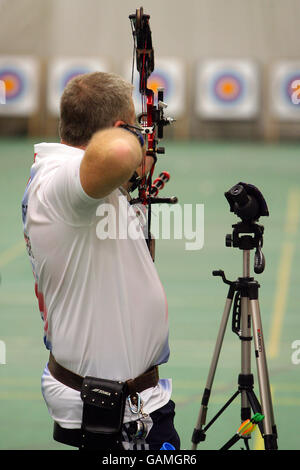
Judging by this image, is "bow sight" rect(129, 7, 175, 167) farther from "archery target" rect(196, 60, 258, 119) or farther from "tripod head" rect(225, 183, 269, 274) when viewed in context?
"archery target" rect(196, 60, 258, 119)

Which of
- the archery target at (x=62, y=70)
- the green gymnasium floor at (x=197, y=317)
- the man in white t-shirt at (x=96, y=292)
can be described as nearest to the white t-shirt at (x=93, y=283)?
the man in white t-shirt at (x=96, y=292)

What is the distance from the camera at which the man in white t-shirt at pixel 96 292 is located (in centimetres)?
186

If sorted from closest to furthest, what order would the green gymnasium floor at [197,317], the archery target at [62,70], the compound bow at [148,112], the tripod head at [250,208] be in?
the compound bow at [148,112] → the tripod head at [250,208] → the green gymnasium floor at [197,317] → the archery target at [62,70]

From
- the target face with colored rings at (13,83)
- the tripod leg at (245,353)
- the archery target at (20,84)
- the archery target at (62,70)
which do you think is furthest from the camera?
the target face with colored rings at (13,83)

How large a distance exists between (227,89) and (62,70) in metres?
2.87

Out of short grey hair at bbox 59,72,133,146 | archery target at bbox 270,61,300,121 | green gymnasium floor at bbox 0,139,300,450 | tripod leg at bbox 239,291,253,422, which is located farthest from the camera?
archery target at bbox 270,61,300,121

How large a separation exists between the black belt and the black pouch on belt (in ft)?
0.09

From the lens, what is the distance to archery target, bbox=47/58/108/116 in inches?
564

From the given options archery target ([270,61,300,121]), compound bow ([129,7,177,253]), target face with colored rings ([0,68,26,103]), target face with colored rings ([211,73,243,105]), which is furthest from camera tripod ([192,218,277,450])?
target face with colored rings ([0,68,26,103])

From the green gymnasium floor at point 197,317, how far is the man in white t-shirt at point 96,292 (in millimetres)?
1175

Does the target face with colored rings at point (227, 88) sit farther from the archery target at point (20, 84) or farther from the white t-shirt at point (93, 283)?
the white t-shirt at point (93, 283)

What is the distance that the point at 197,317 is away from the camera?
4738mm

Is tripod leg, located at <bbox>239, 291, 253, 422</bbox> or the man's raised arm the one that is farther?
tripod leg, located at <bbox>239, 291, 253, 422</bbox>

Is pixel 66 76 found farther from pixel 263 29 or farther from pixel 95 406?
pixel 95 406
